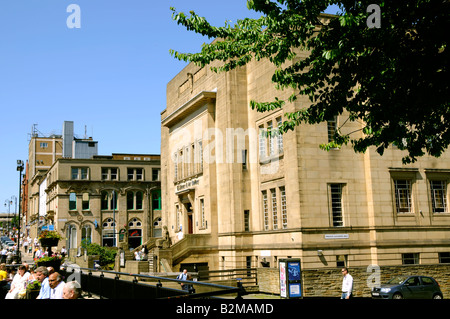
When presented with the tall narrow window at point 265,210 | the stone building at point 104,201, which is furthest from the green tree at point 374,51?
the stone building at point 104,201

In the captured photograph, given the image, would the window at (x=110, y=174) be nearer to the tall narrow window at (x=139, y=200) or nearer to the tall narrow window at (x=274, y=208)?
the tall narrow window at (x=139, y=200)

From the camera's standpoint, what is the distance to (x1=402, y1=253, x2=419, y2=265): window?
32031 mm

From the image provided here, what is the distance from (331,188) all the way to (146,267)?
1526 centimetres

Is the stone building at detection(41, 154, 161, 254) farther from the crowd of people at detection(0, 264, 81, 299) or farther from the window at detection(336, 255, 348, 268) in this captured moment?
the crowd of people at detection(0, 264, 81, 299)

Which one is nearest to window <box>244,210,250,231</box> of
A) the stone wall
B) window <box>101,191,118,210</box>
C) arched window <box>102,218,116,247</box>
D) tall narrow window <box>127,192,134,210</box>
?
the stone wall

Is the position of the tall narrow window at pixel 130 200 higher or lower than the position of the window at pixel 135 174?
lower

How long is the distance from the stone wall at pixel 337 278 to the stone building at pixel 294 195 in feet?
4.55

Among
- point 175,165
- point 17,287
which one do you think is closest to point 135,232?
point 175,165

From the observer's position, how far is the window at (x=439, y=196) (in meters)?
34.0

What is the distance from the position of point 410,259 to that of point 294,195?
8.72 m

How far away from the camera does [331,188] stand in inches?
1273

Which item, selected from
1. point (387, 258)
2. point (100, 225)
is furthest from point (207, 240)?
point (100, 225)
